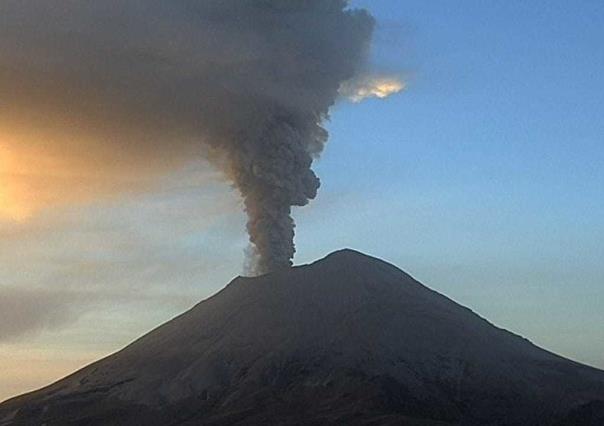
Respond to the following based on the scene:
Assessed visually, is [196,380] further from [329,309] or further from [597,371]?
[597,371]

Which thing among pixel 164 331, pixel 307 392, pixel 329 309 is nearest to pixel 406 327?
pixel 329 309

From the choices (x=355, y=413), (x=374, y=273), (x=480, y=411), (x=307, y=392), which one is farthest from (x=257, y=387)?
(x=374, y=273)

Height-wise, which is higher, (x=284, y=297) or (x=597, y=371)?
(x=284, y=297)

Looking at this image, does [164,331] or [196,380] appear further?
[164,331]

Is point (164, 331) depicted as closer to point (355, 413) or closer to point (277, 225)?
point (277, 225)

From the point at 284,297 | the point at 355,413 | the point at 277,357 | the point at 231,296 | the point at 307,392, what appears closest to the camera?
the point at 355,413

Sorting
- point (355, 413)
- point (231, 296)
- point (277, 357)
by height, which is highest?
point (231, 296)

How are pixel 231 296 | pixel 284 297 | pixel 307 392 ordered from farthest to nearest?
pixel 231 296, pixel 284 297, pixel 307 392
